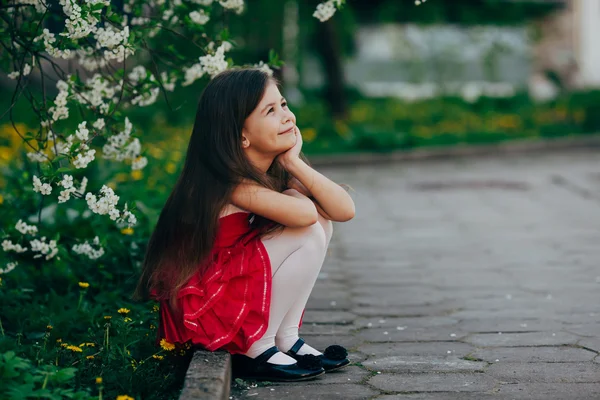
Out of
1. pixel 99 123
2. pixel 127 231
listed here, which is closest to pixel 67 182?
pixel 99 123

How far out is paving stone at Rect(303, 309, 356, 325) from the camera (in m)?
4.68

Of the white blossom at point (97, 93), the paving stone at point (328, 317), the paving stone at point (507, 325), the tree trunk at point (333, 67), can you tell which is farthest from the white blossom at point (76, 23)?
the tree trunk at point (333, 67)

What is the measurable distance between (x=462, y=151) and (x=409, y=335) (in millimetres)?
8457

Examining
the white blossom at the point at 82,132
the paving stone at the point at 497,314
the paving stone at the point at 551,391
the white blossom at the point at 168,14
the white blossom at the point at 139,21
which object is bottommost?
the paving stone at the point at 497,314

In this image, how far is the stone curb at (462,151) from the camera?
12.0m

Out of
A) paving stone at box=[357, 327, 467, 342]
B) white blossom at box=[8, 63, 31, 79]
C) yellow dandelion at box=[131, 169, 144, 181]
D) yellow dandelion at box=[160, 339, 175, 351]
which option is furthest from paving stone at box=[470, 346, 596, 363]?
yellow dandelion at box=[131, 169, 144, 181]

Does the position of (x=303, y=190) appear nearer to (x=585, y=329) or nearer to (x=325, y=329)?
(x=325, y=329)

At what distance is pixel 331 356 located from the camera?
3883mm

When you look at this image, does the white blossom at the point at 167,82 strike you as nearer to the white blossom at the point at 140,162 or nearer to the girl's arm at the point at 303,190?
the white blossom at the point at 140,162

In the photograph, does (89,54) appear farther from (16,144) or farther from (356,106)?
(356,106)

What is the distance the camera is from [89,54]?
4.61m

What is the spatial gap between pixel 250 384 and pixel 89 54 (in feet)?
5.93

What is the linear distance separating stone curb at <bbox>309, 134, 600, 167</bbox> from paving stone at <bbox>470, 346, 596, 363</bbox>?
774cm

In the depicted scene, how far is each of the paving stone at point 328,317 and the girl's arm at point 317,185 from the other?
3.16 feet
